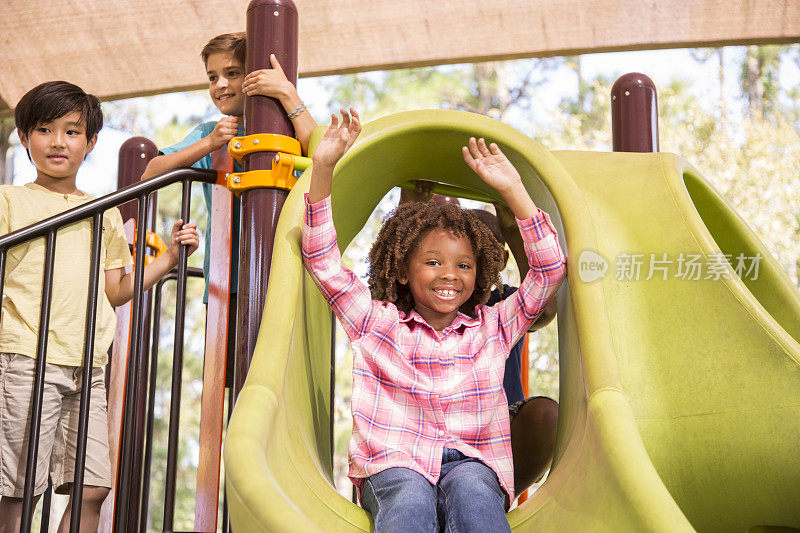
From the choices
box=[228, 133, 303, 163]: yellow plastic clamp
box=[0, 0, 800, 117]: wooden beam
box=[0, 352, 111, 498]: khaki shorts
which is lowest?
box=[0, 352, 111, 498]: khaki shorts

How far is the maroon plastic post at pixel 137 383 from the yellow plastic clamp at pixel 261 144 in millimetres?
317

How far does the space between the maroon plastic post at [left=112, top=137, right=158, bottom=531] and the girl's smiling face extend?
0.72 metres

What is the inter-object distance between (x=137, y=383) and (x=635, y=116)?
198 centimetres

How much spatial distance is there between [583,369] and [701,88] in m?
9.93

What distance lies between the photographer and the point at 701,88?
10.7 meters

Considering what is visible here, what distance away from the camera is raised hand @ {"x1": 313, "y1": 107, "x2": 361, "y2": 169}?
181 centimetres

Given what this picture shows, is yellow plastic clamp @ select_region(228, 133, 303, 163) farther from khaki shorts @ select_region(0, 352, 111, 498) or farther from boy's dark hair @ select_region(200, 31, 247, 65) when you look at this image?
khaki shorts @ select_region(0, 352, 111, 498)

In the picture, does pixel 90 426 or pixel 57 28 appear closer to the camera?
pixel 90 426

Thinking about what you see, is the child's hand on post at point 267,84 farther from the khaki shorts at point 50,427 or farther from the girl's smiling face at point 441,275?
the khaki shorts at point 50,427

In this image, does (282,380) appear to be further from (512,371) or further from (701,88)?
(701,88)

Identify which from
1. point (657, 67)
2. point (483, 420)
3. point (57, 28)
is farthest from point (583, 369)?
point (657, 67)

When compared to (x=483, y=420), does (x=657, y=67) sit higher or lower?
higher

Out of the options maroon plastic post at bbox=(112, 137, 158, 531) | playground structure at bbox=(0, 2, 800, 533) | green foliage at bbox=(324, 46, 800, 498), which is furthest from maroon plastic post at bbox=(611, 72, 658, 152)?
green foliage at bbox=(324, 46, 800, 498)

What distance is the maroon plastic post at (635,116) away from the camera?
303cm
